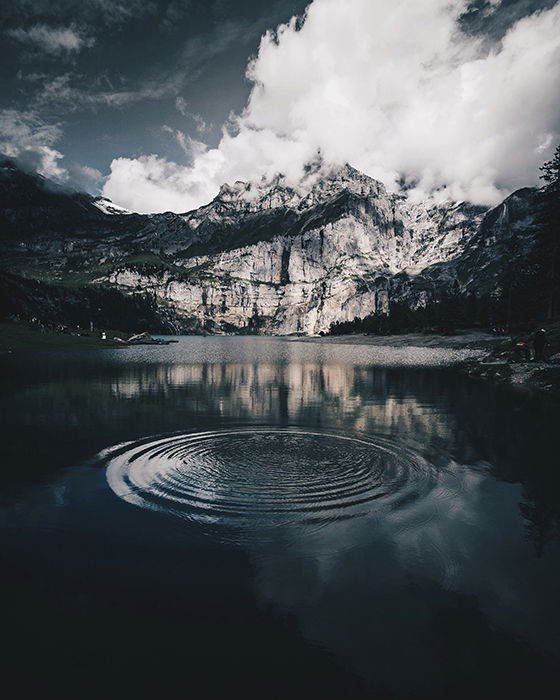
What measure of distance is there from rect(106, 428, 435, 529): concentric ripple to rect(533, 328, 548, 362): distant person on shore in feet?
134

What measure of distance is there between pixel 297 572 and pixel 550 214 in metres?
98.0

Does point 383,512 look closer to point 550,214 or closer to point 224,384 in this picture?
point 224,384

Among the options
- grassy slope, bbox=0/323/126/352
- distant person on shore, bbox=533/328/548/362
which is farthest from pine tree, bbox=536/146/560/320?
grassy slope, bbox=0/323/126/352

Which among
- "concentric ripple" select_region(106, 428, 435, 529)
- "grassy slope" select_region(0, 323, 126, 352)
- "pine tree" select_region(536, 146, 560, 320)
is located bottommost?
"concentric ripple" select_region(106, 428, 435, 529)

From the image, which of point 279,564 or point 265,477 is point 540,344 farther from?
point 279,564

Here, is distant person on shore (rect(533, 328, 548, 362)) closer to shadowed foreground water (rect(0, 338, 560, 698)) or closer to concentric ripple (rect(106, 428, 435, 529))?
shadowed foreground water (rect(0, 338, 560, 698))

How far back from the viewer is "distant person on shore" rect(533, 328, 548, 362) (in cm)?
5183

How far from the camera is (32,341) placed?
362 feet

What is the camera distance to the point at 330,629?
788cm

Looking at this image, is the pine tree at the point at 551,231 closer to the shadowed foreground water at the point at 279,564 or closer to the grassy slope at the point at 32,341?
the shadowed foreground water at the point at 279,564

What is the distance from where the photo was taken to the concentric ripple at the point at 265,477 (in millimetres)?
13227

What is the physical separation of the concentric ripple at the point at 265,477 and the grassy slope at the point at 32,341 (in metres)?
97.0

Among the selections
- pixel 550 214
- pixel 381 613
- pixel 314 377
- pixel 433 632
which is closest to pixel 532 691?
pixel 433 632

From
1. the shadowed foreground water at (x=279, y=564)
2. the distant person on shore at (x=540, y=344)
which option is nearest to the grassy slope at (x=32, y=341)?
the shadowed foreground water at (x=279, y=564)
